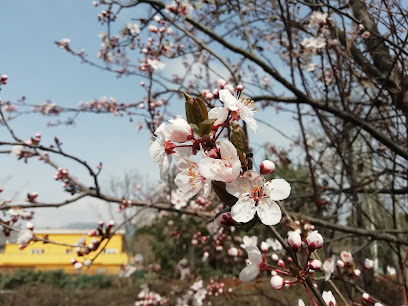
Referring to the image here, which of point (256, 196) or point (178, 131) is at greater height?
point (178, 131)

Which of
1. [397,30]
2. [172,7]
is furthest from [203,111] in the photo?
[172,7]

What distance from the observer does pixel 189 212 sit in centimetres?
277

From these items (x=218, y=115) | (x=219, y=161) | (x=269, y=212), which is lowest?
(x=269, y=212)

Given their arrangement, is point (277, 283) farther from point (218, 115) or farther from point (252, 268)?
point (218, 115)

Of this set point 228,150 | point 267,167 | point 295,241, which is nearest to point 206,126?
point 228,150

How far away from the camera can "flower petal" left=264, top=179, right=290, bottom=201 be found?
0.76 m

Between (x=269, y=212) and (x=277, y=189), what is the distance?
6 centimetres

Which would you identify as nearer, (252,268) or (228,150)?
(228,150)

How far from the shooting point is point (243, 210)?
0.72 meters

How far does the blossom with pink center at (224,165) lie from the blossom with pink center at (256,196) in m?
0.04

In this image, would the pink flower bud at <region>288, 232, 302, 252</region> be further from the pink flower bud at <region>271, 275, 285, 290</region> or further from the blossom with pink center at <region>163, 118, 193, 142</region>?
the blossom with pink center at <region>163, 118, 193, 142</region>

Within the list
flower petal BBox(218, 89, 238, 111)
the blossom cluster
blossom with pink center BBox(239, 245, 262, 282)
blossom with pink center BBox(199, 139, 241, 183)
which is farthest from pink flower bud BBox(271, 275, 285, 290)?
flower petal BBox(218, 89, 238, 111)

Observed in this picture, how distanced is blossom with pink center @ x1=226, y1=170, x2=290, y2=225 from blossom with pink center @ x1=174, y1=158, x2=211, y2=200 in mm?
111

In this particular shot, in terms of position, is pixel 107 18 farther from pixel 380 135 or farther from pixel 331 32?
pixel 380 135
